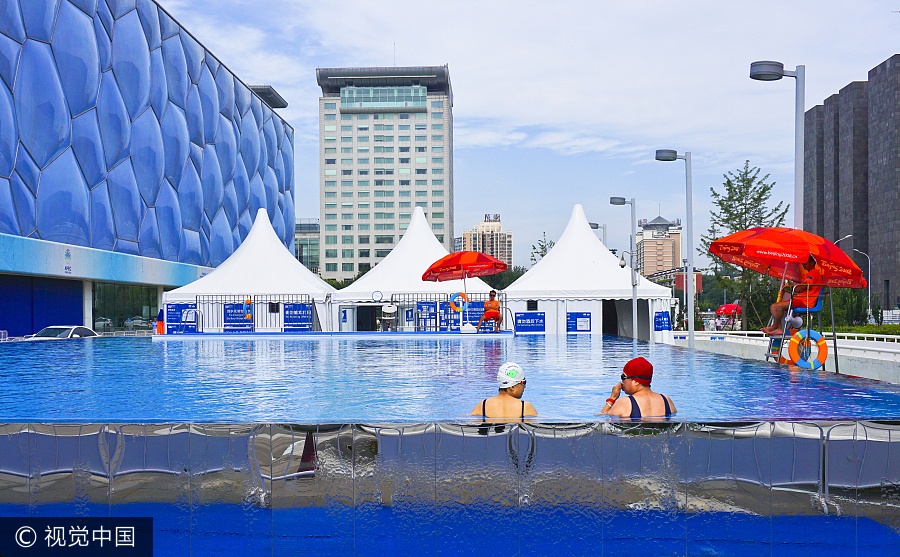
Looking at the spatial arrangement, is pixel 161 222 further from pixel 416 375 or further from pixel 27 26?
pixel 416 375

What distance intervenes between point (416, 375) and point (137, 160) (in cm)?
3190

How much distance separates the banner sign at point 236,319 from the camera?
1053 inches

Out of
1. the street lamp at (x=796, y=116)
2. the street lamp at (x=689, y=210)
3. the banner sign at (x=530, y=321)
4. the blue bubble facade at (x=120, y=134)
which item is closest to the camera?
the street lamp at (x=796, y=116)

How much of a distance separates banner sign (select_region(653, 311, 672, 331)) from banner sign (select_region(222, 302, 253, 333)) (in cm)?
1435

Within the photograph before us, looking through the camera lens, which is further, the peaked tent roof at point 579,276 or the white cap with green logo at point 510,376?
the peaked tent roof at point 579,276

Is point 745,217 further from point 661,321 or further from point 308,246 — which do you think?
point 308,246

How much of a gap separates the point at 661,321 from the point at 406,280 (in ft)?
29.9

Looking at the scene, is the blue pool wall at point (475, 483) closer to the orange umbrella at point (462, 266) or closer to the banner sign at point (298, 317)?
the orange umbrella at point (462, 266)

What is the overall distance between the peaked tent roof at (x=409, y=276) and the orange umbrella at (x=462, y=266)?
3.30 meters

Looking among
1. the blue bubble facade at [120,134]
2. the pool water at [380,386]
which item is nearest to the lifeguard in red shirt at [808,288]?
the pool water at [380,386]

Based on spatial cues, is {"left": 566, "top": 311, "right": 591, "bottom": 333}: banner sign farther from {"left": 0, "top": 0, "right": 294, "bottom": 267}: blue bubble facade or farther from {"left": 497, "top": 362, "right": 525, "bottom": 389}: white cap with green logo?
{"left": 0, "top": 0, "right": 294, "bottom": 267}: blue bubble facade

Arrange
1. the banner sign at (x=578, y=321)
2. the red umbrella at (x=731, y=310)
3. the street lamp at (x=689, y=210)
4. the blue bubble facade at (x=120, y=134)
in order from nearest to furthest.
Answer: the street lamp at (x=689, y=210) < the banner sign at (x=578, y=321) < the blue bubble facade at (x=120, y=134) < the red umbrella at (x=731, y=310)

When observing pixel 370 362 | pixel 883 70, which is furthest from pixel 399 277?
pixel 883 70

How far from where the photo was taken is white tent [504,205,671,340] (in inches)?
1013
